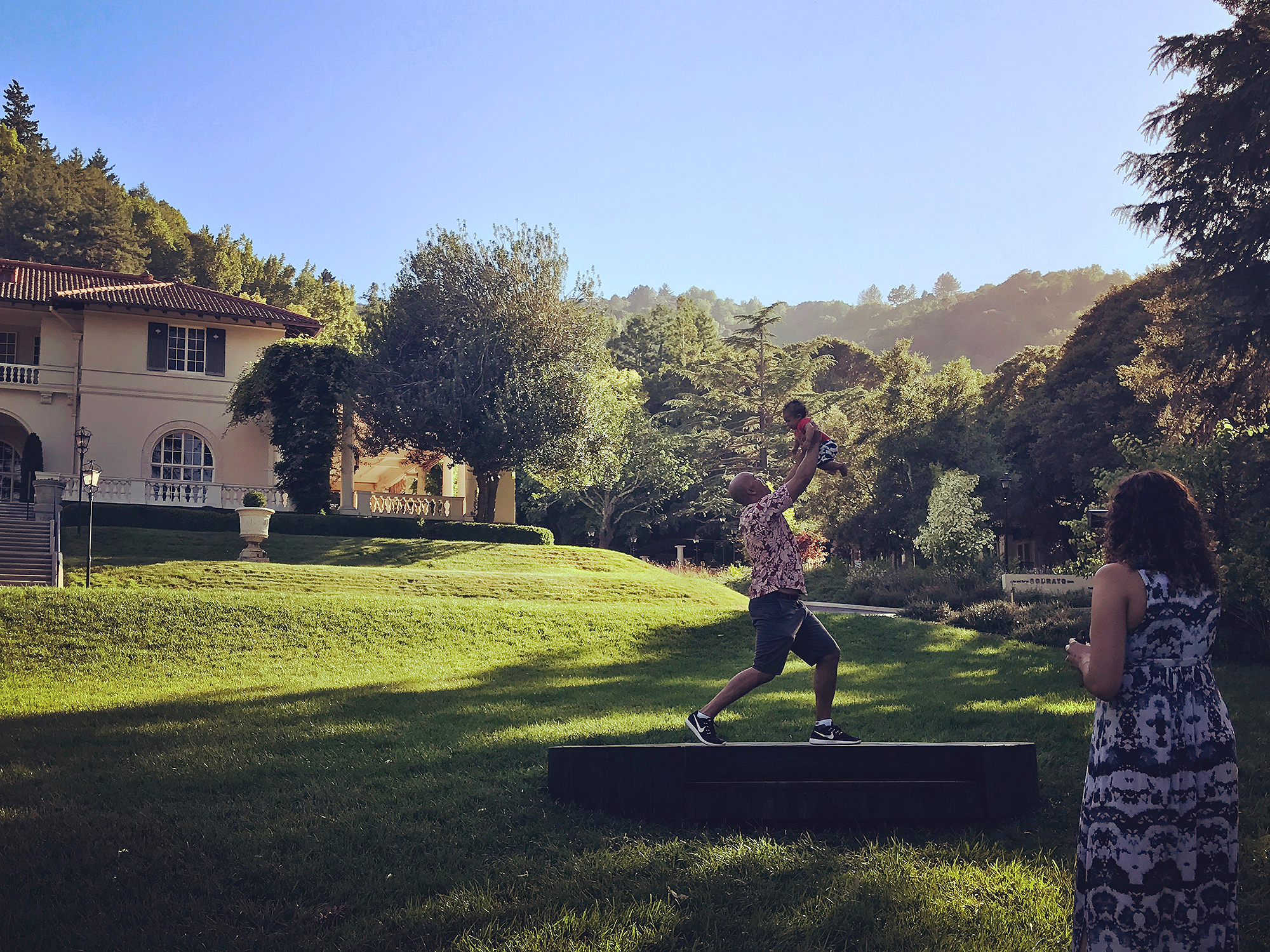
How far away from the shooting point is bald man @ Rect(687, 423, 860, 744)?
17.8 ft

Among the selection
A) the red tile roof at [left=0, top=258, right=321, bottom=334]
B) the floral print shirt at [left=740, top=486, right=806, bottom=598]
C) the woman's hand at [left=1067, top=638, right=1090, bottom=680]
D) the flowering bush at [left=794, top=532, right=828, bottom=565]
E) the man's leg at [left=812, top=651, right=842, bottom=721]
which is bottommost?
the flowering bush at [left=794, top=532, right=828, bottom=565]

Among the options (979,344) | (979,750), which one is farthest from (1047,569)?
(979,344)

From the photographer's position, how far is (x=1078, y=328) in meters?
38.0

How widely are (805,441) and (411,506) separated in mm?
27850

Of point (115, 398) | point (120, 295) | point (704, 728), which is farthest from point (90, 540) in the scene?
point (704, 728)

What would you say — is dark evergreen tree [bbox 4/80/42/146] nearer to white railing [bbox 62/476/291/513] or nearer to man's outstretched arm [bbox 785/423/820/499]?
white railing [bbox 62/476/291/513]

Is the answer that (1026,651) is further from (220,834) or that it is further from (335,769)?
(220,834)

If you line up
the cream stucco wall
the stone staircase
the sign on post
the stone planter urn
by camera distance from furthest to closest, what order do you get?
the cream stucco wall → the stone planter urn → the sign on post → the stone staircase

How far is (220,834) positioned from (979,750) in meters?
4.30

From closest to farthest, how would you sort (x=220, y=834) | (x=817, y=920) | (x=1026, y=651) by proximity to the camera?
(x=817, y=920), (x=220, y=834), (x=1026, y=651)

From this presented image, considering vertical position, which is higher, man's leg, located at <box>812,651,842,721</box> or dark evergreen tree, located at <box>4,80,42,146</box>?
dark evergreen tree, located at <box>4,80,42,146</box>

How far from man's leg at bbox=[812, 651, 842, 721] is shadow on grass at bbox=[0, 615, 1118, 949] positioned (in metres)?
0.86

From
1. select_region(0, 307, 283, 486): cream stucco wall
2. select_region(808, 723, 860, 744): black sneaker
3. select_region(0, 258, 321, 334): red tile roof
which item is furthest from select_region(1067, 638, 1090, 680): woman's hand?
select_region(0, 258, 321, 334): red tile roof

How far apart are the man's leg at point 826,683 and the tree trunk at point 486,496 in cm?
2641
